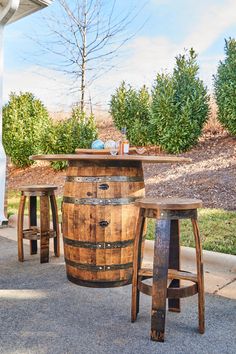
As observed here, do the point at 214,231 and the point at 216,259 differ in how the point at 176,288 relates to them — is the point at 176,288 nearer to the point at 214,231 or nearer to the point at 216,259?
the point at 216,259

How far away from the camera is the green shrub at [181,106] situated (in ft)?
27.7

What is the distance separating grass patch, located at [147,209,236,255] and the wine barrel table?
3.86 feet

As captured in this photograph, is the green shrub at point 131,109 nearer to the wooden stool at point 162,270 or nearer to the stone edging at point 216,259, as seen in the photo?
the stone edging at point 216,259

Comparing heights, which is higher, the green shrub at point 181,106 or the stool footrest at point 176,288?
the green shrub at point 181,106

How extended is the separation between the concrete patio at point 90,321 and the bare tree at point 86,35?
32.5 feet

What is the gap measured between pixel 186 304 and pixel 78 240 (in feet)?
2.89

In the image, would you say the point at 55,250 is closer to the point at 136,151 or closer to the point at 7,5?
the point at 136,151

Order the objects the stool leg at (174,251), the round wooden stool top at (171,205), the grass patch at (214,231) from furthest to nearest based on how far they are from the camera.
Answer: the grass patch at (214,231) → the stool leg at (174,251) → the round wooden stool top at (171,205)

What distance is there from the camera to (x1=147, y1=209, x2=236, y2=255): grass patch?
3537 millimetres

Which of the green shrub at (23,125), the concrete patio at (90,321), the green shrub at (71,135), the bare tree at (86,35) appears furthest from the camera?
the bare tree at (86,35)

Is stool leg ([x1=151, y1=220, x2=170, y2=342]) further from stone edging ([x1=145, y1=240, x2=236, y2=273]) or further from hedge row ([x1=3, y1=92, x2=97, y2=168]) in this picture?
hedge row ([x1=3, y1=92, x2=97, y2=168])

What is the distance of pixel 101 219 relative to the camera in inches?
102

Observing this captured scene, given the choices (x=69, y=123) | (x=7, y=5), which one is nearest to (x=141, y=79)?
(x=69, y=123)

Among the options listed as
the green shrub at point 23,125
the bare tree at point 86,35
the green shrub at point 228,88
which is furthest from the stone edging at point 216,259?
the bare tree at point 86,35
